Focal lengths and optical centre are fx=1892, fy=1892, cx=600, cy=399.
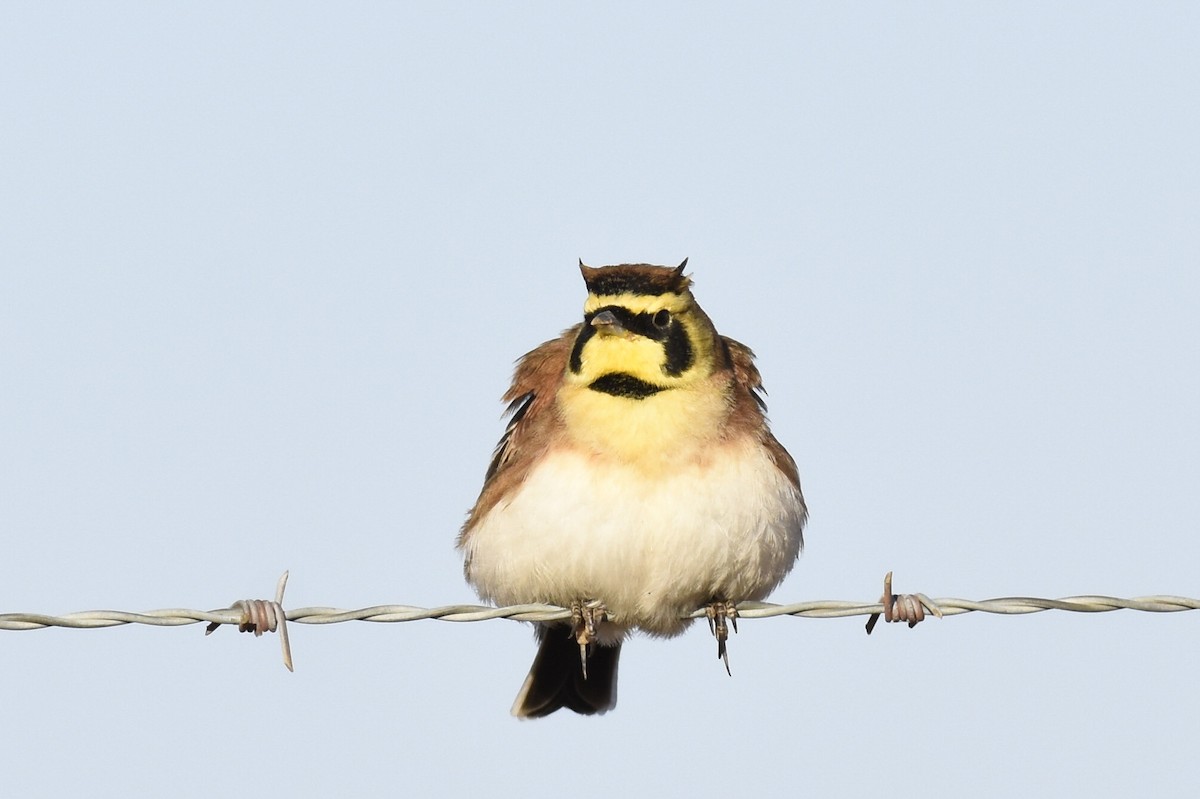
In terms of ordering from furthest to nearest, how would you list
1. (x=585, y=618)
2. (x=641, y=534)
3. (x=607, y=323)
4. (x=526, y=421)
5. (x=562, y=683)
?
(x=562, y=683)
(x=526, y=421)
(x=585, y=618)
(x=607, y=323)
(x=641, y=534)

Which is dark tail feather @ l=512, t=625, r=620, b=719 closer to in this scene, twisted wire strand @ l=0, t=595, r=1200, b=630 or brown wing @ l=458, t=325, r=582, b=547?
brown wing @ l=458, t=325, r=582, b=547

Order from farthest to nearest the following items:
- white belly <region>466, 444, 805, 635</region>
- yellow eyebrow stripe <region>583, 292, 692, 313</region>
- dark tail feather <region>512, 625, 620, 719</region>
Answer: dark tail feather <region>512, 625, 620, 719</region> → yellow eyebrow stripe <region>583, 292, 692, 313</region> → white belly <region>466, 444, 805, 635</region>

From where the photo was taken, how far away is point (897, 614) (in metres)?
8.42

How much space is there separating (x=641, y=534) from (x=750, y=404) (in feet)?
4.42

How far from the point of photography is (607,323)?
970 centimetres

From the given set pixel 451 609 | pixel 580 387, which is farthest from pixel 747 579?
pixel 451 609

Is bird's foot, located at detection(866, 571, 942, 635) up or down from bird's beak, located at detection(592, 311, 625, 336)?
down

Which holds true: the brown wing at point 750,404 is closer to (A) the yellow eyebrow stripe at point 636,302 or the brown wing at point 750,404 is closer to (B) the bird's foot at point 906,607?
(A) the yellow eyebrow stripe at point 636,302

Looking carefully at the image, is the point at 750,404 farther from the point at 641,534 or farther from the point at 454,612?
the point at 454,612

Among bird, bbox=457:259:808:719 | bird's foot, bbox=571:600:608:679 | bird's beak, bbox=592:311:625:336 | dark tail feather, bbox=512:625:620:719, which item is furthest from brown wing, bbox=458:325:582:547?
dark tail feather, bbox=512:625:620:719

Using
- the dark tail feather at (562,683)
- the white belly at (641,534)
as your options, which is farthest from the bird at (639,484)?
the dark tail feather at (562,683)

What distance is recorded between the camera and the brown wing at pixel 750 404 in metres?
10.2

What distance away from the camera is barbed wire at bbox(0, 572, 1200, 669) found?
25.1 feet

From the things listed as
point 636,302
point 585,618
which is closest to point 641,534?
point 585,618
